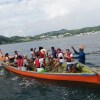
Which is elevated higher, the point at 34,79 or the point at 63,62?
the point at 63,62

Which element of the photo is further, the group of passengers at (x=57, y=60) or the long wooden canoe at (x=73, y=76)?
the group of passengers at (x=57, y=60)

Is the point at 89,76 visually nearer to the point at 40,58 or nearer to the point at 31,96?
the point at 31,96

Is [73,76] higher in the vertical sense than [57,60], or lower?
lower

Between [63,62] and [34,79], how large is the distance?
13.0 feet

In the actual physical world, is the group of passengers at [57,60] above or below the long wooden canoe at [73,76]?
above

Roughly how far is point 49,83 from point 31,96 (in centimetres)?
375

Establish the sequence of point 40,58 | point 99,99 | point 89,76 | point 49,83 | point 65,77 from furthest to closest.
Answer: point 40,58 < point 49,83 < point 65,77 < point 89,76 < point 99,99

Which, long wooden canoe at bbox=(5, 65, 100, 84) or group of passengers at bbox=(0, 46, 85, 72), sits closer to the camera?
long wooden canoe at bbox=(5, 65, 100, 84)

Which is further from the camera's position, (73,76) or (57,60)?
(57,60)

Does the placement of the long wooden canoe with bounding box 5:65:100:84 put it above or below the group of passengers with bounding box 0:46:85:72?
below

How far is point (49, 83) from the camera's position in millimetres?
26125

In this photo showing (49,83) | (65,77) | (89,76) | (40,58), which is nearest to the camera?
(89,76)

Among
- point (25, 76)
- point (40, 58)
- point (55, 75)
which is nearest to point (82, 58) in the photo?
point (55, 75)

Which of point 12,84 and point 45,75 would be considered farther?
point 12,84
